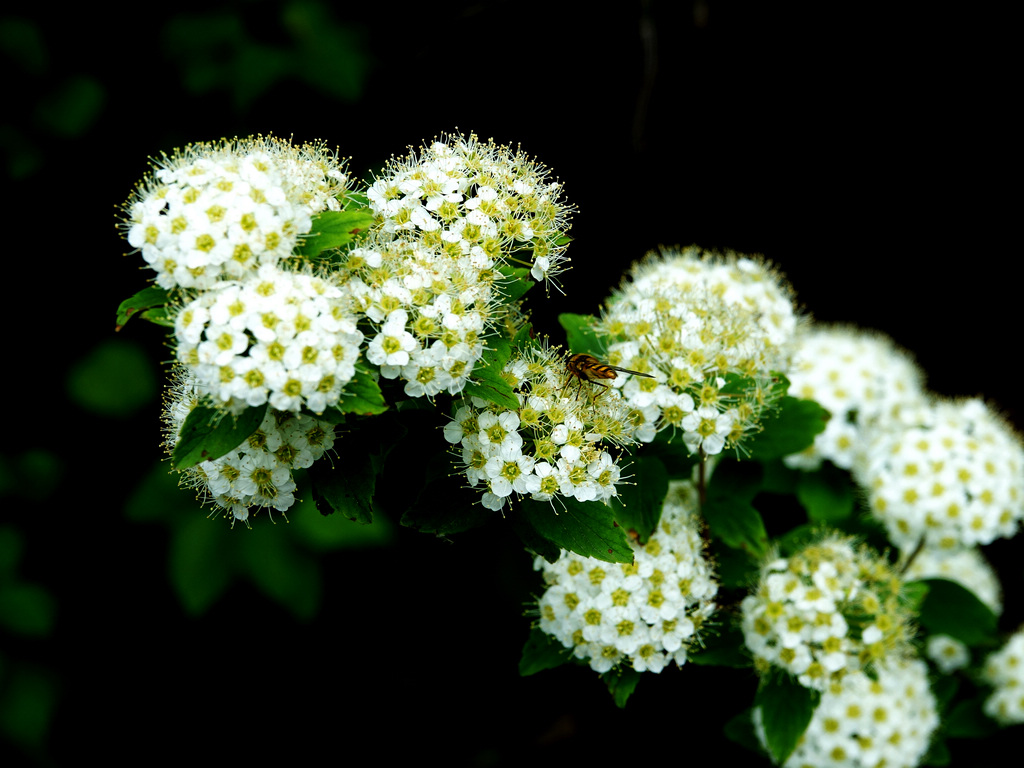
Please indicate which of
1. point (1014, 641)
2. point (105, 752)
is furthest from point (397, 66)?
point (105, 752)

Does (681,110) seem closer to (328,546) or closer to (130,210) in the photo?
(328,546)

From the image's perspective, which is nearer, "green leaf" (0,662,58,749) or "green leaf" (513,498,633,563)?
"green leaf" (513,498,633,563)

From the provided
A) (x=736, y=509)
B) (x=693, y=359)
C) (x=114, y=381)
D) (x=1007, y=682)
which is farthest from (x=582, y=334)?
(x=114, y=381)

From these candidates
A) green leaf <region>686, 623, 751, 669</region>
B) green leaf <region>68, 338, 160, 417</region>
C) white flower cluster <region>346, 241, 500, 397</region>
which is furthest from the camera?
green leaf <region>68, 338, 160, 417</region>

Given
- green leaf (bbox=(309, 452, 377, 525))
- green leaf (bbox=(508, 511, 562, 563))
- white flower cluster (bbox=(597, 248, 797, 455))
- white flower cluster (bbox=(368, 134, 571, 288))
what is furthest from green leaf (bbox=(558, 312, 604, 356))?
green leaf (bbox=(309, 452, 377, 525))

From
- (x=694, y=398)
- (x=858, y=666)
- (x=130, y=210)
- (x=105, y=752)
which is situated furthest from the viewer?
(x=105, y=752)

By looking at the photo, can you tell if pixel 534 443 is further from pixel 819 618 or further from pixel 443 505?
pixel 819 618

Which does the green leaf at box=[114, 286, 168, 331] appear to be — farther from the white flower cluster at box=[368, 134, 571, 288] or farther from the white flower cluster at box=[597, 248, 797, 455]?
the white flower cluster at box=[597, 248, 797, 455]
